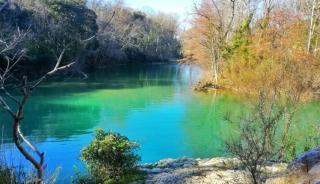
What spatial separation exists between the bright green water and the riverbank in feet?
7.06

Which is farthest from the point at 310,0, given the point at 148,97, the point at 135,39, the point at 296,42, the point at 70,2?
the point at 135,39

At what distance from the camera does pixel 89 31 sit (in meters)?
32.4

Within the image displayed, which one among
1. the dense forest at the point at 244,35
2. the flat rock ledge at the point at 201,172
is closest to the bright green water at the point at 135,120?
the flat rock ledge at the point at 201,172

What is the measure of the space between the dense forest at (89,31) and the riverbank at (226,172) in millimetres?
3648

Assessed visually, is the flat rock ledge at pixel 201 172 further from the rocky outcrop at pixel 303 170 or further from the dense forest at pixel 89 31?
the dense forest at pixel 89 31

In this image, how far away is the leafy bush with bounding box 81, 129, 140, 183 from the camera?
269 inches

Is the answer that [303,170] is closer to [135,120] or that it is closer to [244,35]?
[135,120]

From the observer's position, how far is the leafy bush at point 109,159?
683cm

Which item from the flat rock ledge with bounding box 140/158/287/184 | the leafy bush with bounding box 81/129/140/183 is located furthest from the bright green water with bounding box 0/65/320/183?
the flat rock ledge with bounding box 140/158/287/184

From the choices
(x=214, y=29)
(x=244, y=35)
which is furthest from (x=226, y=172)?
(x=214, y=29)

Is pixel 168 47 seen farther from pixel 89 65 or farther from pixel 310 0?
pixel 310 0

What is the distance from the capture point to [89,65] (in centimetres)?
3716

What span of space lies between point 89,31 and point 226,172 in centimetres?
2711

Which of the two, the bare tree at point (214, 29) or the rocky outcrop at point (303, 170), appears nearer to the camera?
the rocky outcrop at point (303, 170)
